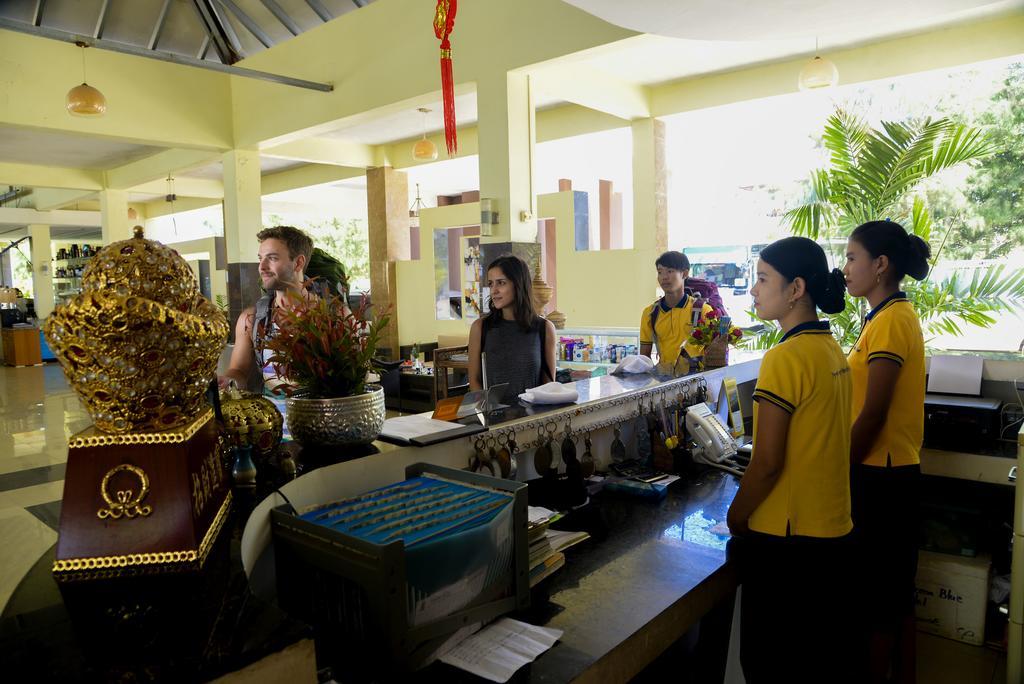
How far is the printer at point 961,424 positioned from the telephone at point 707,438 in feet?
4.38

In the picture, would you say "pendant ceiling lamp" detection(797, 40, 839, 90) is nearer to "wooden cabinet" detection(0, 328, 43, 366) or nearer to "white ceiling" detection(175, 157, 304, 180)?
"white ceiling" detection(175, 157, 304, 180)

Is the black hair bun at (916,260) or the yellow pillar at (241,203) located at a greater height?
the yellow pillar at (241,203)

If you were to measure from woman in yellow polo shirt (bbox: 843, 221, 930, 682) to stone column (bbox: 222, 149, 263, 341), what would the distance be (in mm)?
8512

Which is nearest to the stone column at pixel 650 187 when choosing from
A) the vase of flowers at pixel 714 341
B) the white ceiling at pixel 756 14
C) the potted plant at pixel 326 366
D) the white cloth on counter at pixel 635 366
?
the white ceiling at pixel 756 14

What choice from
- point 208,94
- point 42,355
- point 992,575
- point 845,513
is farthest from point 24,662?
point 42,355

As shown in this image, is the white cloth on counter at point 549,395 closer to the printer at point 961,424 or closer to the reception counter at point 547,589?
the reception counter at point 547,589

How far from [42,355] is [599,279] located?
44.1 feet

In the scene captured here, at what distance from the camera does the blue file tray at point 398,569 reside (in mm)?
1218

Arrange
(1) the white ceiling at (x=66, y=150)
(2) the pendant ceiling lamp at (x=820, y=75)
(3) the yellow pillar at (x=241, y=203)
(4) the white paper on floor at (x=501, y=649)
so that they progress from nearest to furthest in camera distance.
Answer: (4) the white paper on floor at (x=501, y=649) < (2) the pendant ceiling lamp at (x=820, y=75) < (3) the yellow pillar at (x=241, y=203) < (1) the white ceiling at (x=66, y=150)

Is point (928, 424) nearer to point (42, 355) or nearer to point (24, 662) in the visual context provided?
point (24, 662)

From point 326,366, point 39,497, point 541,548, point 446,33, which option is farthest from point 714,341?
point 39,497

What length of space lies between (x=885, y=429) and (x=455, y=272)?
8.60m

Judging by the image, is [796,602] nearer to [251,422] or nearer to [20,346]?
[251,422]

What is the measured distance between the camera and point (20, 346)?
14.8 meters
